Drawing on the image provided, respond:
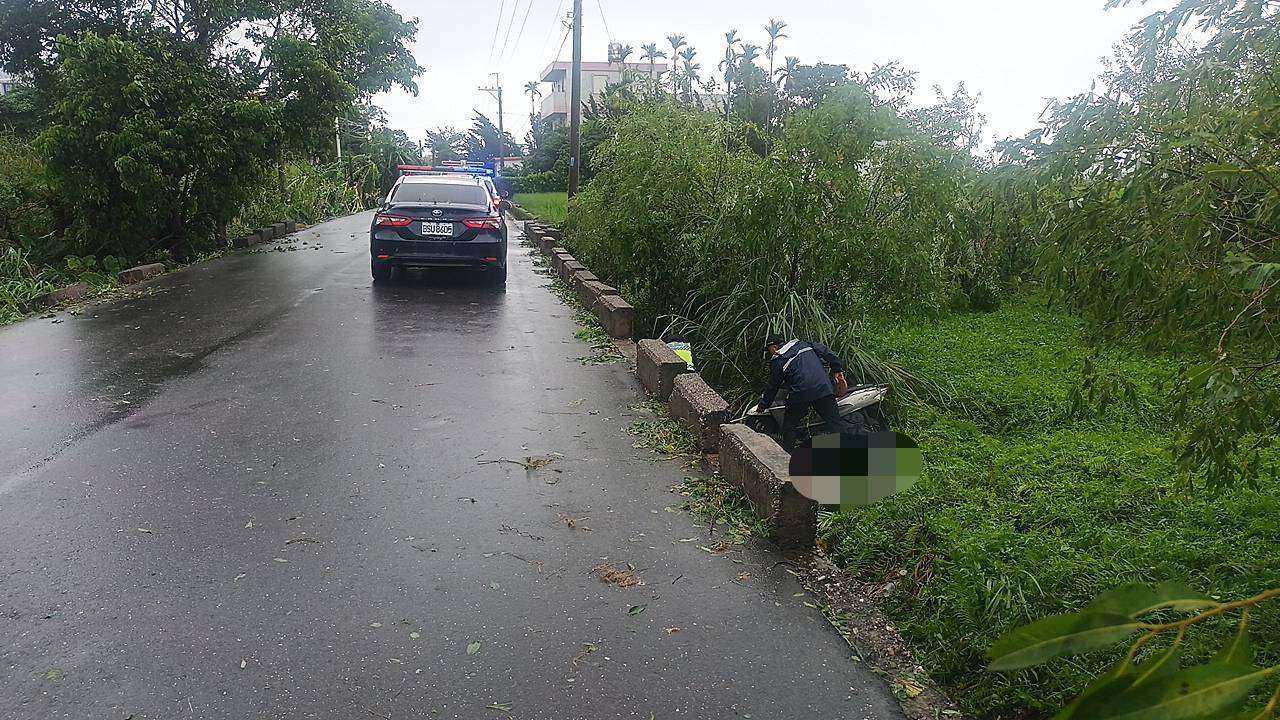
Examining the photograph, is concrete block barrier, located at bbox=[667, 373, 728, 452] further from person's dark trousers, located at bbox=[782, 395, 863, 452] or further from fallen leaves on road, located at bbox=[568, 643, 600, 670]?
fallen leaves on road, located at bbox=[568, 643, 600, 670]

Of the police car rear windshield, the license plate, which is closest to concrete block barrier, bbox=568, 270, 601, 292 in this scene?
the police car rear windshield

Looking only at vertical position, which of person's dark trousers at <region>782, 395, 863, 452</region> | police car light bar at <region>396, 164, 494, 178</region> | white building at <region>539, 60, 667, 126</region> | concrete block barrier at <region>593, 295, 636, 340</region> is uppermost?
white building at <region>539, 60, 667, 126</region>

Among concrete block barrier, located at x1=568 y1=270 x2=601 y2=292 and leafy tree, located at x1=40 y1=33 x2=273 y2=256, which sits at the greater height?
leafy tree, located at x1=40 y1=33 x2=273 y2=256

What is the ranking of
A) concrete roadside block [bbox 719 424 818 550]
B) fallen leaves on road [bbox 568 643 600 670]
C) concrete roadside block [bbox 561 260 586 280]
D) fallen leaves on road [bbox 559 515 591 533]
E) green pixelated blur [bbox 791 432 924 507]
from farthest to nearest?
concrete roadside block [bbox 561 260 586 280], green pixelated blur [bbox 791 432 924 507], fallen leaves on road [bbox 559 515 591 533], concrete roadside block [bbox 719 424 818 550], fallen leaves on road [bbox 568 643 600 670]

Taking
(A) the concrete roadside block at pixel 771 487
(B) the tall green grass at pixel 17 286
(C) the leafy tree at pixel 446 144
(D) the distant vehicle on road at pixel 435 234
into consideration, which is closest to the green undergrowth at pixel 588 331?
(D) the distant vehicle on road at pixel 435 234

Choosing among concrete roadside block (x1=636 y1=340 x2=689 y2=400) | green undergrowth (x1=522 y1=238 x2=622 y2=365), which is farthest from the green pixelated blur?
green undergrowth (x1=522 y1=238 x2=622 y2=365)

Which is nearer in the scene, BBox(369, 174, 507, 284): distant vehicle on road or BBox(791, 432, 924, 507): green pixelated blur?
BBox(791, 432, 924, 507): green pixelated blur

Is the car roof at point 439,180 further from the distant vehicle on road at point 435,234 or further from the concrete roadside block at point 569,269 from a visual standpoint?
the concrete roadside block at point 569,269

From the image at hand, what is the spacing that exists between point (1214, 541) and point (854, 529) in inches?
70.4

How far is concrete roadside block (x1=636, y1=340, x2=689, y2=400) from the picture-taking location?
747 cm

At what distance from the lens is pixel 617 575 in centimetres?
429

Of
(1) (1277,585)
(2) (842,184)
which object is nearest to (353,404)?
(2) (842,184)

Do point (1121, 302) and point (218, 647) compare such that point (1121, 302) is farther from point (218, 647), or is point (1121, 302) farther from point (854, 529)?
point (218, 647)

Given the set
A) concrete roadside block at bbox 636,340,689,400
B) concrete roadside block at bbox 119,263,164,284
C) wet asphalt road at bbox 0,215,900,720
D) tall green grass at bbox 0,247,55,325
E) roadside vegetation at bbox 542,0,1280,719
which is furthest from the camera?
concrete roadside block at bbox 119,263,164,284
